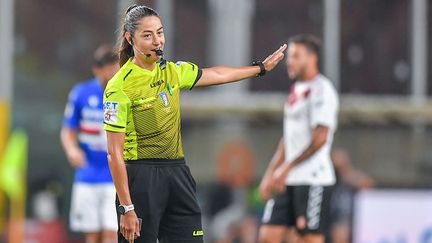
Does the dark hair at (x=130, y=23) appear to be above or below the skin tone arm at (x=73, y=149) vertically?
above

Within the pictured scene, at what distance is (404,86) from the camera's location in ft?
62.8

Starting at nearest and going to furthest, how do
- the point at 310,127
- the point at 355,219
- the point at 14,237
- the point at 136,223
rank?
the point at 136,223 < the point at 310,127 < the point at 355,219 < the point at 14,237

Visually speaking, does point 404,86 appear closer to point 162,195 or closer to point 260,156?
point 260,156

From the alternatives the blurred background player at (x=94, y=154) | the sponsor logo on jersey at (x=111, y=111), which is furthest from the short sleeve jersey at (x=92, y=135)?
the sponsor logo on jersey at (x=111, y=111)

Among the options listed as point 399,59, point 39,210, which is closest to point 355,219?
point 399,59

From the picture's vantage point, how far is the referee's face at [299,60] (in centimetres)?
1088

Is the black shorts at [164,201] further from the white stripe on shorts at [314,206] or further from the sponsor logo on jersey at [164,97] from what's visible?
the white stripe on shorts at [314,206]

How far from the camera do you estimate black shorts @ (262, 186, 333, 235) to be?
10.8 m

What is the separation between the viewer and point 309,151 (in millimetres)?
10570

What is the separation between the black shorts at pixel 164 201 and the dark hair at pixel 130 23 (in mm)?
689

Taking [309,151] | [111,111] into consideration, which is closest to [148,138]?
[111,111]

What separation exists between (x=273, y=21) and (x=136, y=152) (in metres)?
11.3

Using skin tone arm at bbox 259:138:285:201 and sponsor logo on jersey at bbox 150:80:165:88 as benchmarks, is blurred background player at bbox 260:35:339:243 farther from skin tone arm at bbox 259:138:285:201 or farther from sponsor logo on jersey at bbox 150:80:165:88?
sponsor logo on jersey at bbox 150:80:165:88

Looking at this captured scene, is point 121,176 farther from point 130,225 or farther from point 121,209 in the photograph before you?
point 130,225
